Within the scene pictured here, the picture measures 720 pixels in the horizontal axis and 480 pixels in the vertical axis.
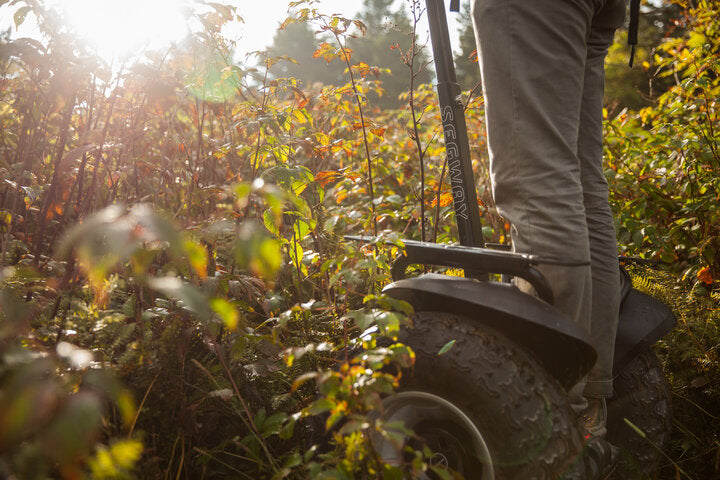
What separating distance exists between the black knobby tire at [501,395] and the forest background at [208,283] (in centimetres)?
12

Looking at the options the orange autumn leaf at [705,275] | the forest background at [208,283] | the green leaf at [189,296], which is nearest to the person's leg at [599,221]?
the forest background at [208,283]

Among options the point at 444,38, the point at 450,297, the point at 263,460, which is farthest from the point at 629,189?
the point at 263,460

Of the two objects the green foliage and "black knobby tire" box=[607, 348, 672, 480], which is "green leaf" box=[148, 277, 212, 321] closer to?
"black knobby tire" box=[607, 348, 672, 480]

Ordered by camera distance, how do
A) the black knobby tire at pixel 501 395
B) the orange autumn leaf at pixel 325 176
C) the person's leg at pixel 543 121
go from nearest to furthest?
1. the black knobby tire at pixel 501 395
2. the person's leg at pixel 543 121
3. the orange autumn leaf at pixel 325 176

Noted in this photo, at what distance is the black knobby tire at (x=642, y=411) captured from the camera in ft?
5.52

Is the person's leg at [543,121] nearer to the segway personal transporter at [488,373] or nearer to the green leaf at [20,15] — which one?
the segway personal transporter at [488,373]

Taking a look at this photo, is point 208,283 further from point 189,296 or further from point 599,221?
point 599,221

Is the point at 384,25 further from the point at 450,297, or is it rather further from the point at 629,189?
the point at 629,189

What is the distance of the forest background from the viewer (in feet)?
2.84

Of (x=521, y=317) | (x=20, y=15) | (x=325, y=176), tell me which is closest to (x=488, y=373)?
(x=521, y=317)

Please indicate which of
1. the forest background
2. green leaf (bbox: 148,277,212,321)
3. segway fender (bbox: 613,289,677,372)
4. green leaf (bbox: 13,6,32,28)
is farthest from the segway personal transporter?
green leaf (bbox: 13,6,32,28)

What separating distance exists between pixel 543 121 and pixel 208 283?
1.21m

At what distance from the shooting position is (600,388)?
1.55 metres

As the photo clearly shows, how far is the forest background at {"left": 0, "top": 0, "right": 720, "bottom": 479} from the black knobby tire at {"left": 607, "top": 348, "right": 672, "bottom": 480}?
139mm
